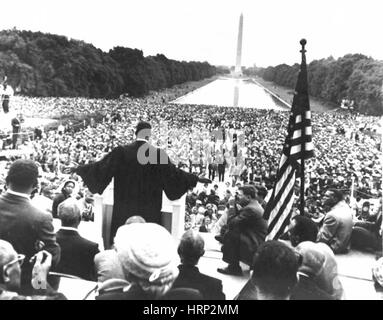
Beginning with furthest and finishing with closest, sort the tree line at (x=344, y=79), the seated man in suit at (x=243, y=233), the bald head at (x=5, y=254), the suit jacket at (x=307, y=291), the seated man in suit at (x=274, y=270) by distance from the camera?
the tree line at (x=344, y=79) → the seated man in suit at (x=243, y=233) → the suit jacket at (x=307, y=291) → the bald head at (x=5, y=254) → the seated man in suit at (x=274, y=270)

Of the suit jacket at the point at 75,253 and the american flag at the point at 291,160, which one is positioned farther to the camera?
the american flag at the point at 291,160

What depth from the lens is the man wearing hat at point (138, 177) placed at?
17.2ft

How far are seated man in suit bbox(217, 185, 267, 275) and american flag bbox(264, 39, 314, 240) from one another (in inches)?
5.5

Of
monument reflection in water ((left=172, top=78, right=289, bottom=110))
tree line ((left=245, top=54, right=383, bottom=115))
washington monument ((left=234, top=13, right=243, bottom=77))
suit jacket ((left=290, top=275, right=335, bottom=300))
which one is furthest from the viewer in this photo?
monument reflection in water ((left=172, top=78, right=289, bottom=110))

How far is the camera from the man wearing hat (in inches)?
206

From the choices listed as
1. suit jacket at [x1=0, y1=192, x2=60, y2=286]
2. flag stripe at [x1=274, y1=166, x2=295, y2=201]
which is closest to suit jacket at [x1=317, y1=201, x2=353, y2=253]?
flag stripe at [x1=274, y1=166, x2=295, y2=201]

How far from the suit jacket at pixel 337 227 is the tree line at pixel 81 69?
4122mm

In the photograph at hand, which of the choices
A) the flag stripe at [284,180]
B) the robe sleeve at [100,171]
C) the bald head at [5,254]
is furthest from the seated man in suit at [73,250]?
the flag stripe at [284,180]

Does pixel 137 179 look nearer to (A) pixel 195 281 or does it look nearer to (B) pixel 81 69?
(A) pixel 195 281

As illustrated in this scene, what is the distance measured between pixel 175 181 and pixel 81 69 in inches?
215

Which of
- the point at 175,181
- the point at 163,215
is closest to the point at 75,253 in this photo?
the point at 175,181

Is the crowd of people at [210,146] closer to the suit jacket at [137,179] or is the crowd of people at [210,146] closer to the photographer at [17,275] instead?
the suit jacket at [137,179]

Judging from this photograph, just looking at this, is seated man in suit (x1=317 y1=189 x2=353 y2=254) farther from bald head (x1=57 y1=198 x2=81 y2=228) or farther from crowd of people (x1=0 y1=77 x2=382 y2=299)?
bald head (x1=57 y1=198 x2=81 y2=228)
